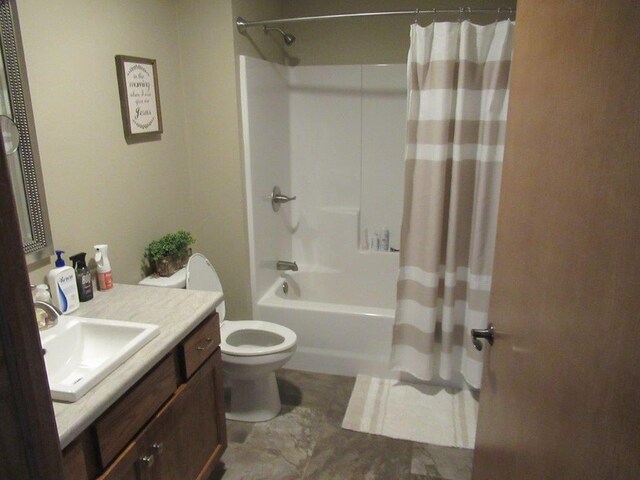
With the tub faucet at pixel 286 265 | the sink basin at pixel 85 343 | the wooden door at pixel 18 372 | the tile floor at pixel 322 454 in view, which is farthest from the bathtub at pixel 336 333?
the wooden door at pixel 18 372

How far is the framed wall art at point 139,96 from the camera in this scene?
6.40 ft

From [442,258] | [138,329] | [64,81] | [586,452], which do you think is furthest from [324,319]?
[586,452]

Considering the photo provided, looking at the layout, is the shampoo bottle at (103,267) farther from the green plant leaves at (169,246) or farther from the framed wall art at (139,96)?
the framed wall art at (139,96)

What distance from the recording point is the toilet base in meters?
2.33

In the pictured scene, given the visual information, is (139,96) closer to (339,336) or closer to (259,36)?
(259,36)

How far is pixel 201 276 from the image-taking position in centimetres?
232

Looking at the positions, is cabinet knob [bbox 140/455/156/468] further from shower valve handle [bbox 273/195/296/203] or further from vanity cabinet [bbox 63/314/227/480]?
shower valve handle [bbox 273/195/296/203]

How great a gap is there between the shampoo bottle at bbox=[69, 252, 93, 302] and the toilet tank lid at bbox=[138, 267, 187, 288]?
1.23 feet

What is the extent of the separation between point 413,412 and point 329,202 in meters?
1.54

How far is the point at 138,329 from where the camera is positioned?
145cm

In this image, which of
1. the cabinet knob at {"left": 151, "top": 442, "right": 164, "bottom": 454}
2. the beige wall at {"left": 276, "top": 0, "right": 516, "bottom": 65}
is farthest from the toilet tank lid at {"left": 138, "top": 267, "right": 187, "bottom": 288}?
the beige wall at {"left": 276, "top": 0, "right": 516, "bottom": 65}

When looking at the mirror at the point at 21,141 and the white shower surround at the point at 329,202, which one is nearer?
the mirror at the point at 21,141

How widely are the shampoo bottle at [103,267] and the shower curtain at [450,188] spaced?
4.64 ft

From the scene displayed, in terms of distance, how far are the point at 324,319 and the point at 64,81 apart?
174cm
